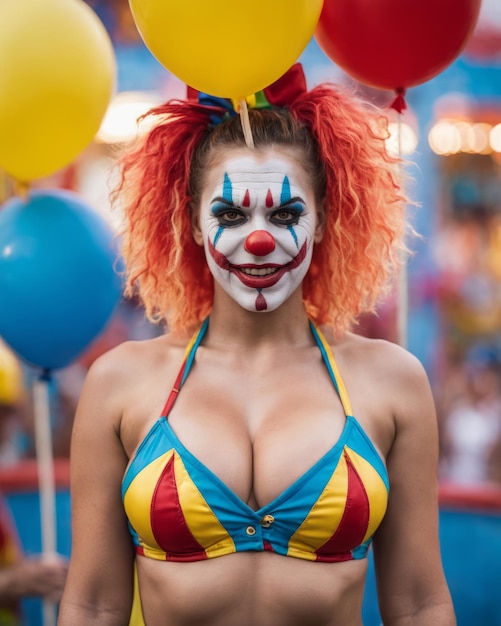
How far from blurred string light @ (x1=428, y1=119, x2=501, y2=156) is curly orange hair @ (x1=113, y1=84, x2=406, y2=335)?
451 centimetres

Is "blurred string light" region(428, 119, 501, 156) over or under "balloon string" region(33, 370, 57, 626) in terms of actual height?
over

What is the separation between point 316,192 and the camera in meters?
2.18

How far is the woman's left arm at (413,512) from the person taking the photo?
2.07 metres

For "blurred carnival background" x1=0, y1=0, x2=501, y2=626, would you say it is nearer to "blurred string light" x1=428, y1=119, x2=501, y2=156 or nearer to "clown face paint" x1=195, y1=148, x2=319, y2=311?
"blurred string light" x1=428, y1=119, x2=501, y2=156

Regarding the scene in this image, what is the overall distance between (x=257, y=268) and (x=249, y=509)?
1.72 feet

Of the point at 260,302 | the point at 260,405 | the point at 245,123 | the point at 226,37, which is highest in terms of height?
the point at 226,37

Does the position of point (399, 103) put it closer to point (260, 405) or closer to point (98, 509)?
point (260, 405)

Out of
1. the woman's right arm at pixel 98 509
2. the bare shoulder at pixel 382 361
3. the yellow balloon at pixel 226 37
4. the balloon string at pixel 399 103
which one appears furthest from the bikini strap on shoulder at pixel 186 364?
the balloon string at pixel 399 103

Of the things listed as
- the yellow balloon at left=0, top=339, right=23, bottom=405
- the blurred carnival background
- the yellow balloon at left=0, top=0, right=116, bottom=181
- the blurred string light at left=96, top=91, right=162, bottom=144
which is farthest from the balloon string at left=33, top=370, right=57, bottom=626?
the blurred string light at left=96, top=91, right=162, bottom=144

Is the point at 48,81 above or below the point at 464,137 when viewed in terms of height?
below

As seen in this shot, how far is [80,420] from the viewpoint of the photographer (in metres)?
2.07

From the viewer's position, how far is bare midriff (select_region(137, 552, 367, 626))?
75.0 inches

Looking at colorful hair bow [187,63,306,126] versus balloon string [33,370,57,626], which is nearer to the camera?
colorful hair bow [187,63,306,126]

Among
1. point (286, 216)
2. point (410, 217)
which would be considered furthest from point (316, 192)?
point (410, 217)
